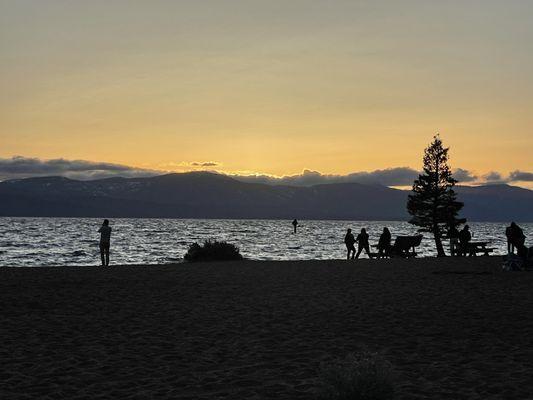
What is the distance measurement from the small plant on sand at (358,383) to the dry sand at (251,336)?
733mm

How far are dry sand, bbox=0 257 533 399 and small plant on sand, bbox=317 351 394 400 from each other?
0.73 metres

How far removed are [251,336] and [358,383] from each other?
15.8ft

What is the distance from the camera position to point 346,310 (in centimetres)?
1445

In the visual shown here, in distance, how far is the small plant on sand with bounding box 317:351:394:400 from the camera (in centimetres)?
648

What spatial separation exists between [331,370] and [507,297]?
11543 millimetres

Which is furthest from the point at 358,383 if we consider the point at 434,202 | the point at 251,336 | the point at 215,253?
the point at 434,202

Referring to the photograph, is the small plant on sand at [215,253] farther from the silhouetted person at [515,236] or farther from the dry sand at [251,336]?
the dry sand at [251,336]

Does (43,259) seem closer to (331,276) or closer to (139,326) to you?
(331,276)

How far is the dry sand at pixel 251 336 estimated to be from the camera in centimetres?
785

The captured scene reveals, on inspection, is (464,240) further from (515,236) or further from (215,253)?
(215,253)

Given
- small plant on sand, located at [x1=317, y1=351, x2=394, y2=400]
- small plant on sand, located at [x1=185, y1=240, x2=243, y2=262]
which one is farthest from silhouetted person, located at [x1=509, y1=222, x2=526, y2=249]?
small plant on sand, located at [x1=317, y1=351, x2=394, y2=400]

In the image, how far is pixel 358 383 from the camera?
6.52 meters

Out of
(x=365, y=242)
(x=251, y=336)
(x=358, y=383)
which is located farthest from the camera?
(x=365, y=242)

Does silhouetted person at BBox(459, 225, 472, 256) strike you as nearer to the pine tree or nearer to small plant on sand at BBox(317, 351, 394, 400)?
the pine tree
